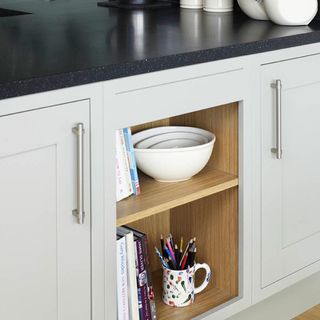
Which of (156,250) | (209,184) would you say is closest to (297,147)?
(209,184)

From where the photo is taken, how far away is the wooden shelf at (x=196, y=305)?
2521mm

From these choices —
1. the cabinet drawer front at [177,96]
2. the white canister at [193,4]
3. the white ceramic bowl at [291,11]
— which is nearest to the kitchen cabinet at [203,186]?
the cabinet drawer front at [177,96]

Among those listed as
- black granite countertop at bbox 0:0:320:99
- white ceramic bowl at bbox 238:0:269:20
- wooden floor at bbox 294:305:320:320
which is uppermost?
white ceramic bowl at bbox 238:0:269:20

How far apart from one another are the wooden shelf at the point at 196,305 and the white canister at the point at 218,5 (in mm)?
945

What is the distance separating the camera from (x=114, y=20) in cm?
274

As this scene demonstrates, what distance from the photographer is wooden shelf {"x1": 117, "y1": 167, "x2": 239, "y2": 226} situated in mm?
2271

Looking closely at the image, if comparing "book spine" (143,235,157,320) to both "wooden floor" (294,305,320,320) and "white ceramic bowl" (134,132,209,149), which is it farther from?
"wooden floor" (294,305,320,320)

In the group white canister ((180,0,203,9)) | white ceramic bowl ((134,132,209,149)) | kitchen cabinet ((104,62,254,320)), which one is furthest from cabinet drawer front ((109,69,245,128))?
white canister ((180,0,203,9))

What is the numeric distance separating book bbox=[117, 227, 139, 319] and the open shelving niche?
91 millimetres

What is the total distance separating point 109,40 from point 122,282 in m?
0.66

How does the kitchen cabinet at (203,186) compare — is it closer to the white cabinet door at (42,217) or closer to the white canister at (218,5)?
the white cabinet door at (42,217)

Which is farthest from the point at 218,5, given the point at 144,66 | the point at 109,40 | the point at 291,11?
the point at 144,66

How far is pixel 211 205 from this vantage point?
261 cm

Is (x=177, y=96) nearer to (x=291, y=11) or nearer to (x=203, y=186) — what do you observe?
(x=203, y=186)
